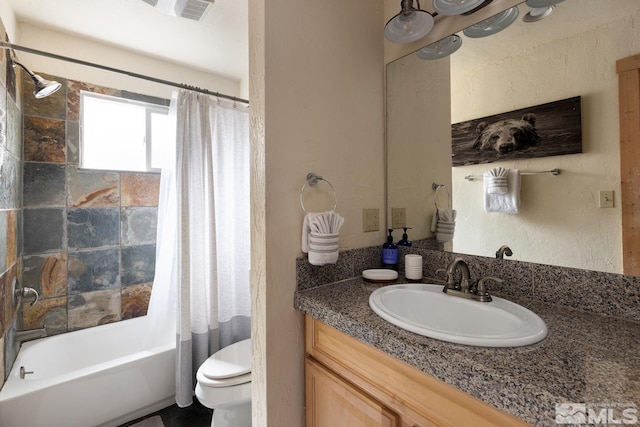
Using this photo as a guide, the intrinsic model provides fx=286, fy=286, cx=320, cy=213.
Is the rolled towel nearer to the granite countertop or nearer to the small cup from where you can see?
Result: the granite countertop

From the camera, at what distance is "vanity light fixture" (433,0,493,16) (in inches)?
39.1

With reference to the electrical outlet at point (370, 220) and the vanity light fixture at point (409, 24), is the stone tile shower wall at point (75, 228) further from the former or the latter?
the vanity light fixture at point (409, 24)

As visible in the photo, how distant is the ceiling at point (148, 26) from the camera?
1708 millimetres

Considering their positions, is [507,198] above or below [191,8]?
below

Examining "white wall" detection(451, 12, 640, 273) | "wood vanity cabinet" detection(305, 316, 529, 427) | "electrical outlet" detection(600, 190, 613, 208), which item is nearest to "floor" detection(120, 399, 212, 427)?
"wood vanity cabinet" detection(305, 316, 529, 427)

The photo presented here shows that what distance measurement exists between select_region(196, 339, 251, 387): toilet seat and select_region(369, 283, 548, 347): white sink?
0.98m

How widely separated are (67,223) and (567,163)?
2788 mm

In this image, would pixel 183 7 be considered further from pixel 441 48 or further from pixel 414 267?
pixel 414 267

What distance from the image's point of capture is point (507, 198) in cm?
105

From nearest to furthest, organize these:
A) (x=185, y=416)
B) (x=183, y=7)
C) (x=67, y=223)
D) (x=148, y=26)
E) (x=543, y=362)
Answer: (x=543, y=362) → (x=183, y=7) → (x=185, y=416) → (x=148, y=26) → (x=67, y=223)

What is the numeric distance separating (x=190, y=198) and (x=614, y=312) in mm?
2078

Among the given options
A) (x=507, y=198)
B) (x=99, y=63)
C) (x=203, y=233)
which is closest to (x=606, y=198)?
(x=507, y=198)

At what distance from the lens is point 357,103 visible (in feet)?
4.16

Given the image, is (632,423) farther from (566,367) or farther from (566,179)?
(566,179)
